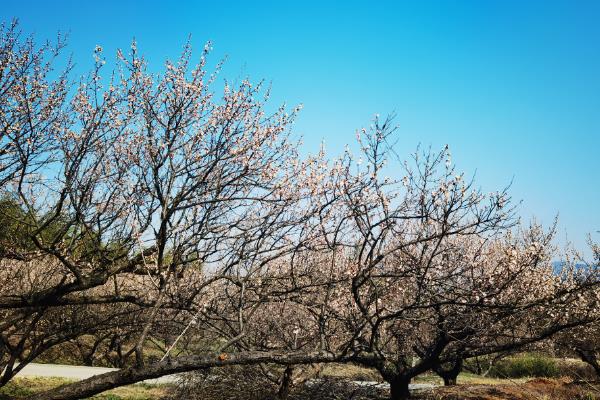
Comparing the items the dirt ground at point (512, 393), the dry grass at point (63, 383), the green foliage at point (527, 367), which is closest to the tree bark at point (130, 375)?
the dirt ground at point (512, 393)

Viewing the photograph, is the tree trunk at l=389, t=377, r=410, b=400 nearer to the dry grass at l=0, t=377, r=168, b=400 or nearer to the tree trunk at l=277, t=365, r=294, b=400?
the tree trunk at l=277, t=365, r=294, b=400

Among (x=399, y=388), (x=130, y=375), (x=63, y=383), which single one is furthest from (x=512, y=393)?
(x=63, y=383)

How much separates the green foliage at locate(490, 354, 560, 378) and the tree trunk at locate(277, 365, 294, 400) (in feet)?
42.8

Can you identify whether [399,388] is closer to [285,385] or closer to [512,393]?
[285,385]

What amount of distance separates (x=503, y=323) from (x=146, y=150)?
7.02 metres

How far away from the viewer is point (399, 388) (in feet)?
31.8

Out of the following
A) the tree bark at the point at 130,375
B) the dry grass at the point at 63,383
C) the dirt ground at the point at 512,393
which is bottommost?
the dry grass at the point at 63,383

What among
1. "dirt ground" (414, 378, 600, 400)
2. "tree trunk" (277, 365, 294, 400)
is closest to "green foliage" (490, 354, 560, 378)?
"dirt ground" (414, 378, 600, 400)

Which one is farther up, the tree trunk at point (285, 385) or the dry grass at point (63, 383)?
the tree trunk at point (285, 385)

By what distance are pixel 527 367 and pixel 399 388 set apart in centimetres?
1230

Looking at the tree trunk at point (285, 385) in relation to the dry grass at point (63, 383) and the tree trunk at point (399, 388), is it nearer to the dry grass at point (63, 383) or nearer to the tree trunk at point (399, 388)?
the tree trunk at point (399, 388)

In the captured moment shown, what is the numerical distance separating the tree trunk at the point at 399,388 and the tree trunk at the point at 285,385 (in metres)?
2.08

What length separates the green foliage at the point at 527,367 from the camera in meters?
18.5

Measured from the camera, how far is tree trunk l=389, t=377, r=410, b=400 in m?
9.55
